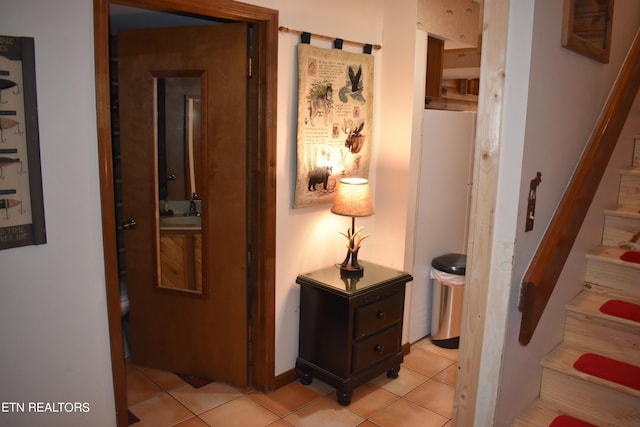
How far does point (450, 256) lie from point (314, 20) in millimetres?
1922

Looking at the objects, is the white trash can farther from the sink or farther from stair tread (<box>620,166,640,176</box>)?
the sink

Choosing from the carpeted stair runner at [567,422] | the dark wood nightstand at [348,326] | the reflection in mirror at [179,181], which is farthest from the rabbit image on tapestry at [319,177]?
the carpeted stair runner at [567,422]

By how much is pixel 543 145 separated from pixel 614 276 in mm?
850

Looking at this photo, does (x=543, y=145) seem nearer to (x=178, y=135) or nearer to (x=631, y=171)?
(x=631, y=171)

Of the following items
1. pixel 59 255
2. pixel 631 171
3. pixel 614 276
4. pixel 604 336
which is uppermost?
pixel 631 171

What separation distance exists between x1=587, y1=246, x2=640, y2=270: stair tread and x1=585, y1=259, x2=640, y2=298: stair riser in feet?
0.11

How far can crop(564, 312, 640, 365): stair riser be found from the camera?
194 cm

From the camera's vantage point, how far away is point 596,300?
218 cm

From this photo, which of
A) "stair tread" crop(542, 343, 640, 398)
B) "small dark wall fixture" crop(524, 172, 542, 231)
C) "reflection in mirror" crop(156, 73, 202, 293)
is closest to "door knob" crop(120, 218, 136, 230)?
"reflection in mirror" crop(156, 73, 202, 293)

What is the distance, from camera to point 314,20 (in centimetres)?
271

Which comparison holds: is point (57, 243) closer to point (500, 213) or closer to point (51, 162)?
point (51, 162)

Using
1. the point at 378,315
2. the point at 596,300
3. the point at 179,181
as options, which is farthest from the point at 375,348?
the point at 179,181

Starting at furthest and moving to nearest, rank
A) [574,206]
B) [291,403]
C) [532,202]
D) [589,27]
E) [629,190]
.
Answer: [291,403] → [629,190] → [589,27] → [574,206] → [532,202]

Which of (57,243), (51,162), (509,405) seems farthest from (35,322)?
(509,405)
